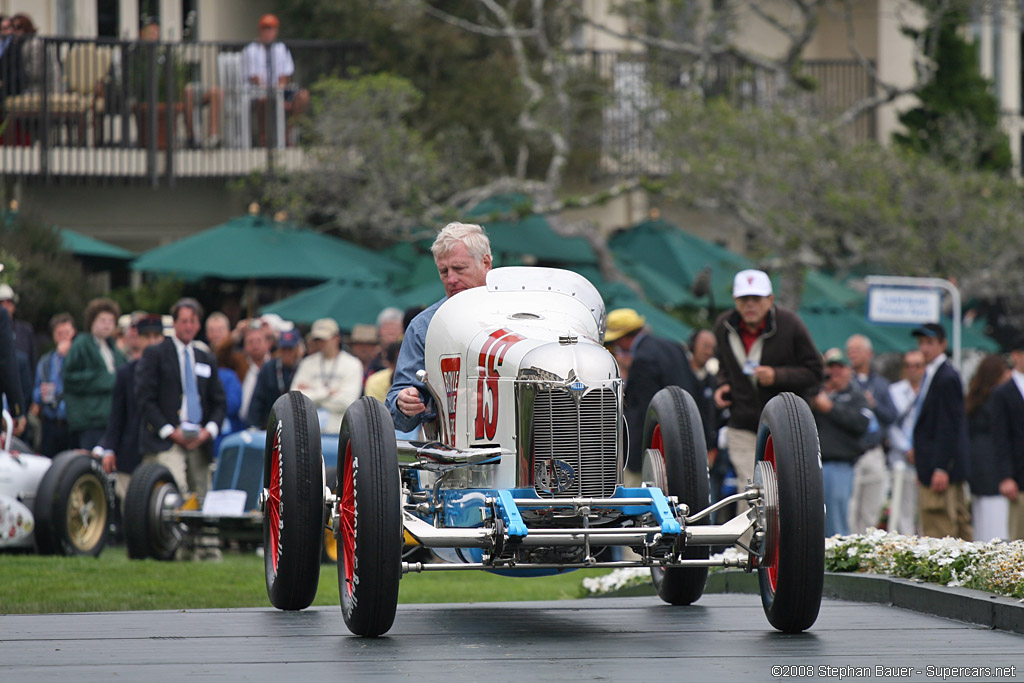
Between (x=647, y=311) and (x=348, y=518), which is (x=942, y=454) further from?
(x=348, y=518)

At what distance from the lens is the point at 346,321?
19.5 m

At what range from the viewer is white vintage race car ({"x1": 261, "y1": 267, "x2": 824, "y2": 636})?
6332 mm

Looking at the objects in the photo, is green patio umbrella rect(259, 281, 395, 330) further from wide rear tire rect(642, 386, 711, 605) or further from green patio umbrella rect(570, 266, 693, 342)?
wide rear tire rect(642, 386, 711, 605)

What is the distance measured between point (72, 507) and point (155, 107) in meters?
12.4

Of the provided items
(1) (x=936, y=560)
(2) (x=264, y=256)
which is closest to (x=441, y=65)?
(2) (x=264, y=256)

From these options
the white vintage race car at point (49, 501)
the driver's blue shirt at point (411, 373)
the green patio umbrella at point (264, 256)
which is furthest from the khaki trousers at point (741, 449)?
the green patio umbrella at point (264, 256)

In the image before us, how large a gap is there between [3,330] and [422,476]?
14.0 feet

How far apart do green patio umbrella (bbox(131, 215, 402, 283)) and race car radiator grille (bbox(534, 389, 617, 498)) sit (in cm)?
1374

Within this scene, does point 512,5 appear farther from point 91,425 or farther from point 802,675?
point 802,675

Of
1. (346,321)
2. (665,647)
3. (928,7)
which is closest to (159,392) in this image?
(346,321)

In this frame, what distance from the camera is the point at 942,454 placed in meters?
13.4

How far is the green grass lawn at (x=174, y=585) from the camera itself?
9289 mm

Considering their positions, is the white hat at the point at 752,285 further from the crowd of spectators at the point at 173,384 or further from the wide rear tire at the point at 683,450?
the crowd of spectators at the point at 173,384

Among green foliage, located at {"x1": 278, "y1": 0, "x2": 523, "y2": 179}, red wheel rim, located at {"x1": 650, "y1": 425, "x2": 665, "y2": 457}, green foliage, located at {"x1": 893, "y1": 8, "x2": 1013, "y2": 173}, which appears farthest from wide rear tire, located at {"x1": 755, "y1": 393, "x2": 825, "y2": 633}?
green foliage, located at {"x1": 893, "y1": 8, "x2": 1013, "y2": 173}
